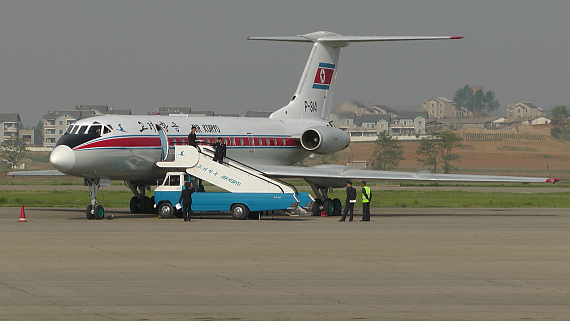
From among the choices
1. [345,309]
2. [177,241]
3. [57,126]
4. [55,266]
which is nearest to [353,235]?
[177,241]

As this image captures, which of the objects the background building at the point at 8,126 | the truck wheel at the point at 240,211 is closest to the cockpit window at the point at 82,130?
the truck wheel at the point at 240,211

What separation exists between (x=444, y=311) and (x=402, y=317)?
2.39 feet

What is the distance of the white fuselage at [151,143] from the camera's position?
1066 inches

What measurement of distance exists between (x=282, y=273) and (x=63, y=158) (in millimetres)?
14520

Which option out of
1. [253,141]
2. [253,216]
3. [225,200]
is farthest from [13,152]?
[225,200]

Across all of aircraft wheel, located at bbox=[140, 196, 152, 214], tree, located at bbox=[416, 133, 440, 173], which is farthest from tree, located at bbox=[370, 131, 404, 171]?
aircraft wheel, located at bbox=[140, 196, 152, 214]

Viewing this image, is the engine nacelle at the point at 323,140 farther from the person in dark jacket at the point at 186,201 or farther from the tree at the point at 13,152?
the tree at the point at 13,152

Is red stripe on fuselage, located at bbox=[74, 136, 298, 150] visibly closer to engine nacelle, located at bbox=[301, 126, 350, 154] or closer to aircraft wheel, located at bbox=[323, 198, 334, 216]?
engine nacelle, located at bbox=[301, 126, 350, 154]

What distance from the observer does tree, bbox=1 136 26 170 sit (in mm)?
A: 91500

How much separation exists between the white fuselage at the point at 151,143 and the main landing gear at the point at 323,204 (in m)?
3.21

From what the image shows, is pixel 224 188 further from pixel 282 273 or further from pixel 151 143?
pixel 282 273

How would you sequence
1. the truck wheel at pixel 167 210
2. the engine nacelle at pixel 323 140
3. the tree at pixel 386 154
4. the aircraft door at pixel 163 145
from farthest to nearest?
1. the tree at pixel 386 154
2. the engine nacelle at pixel 323 140
3. the aircraft door at pixel 163 145
4. the truck wheel at pixel 167 210

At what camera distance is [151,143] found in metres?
29.1

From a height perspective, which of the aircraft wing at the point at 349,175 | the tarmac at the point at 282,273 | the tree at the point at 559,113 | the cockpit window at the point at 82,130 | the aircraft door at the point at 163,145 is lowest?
the tarmac at the point at 282,273
